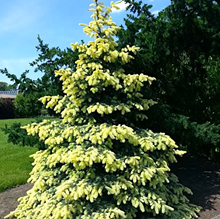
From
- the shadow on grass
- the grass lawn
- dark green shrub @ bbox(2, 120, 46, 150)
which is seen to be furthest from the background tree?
the grass lawn

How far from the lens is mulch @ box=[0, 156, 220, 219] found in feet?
14.2

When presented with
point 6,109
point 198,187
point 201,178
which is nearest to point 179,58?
point 201,178

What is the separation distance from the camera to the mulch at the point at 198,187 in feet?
14.2

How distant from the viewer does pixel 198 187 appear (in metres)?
5.15

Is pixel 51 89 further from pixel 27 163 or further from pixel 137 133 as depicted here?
pixel 27 163

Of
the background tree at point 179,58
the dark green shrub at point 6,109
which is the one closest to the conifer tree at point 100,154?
the background tree at point 179,58

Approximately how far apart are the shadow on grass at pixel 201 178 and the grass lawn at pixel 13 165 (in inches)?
139

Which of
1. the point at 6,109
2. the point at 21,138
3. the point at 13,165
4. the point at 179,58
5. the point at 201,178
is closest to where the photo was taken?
the point at 21,138

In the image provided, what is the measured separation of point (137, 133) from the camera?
3877 millimetres

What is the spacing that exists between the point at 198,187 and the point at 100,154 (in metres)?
2.82

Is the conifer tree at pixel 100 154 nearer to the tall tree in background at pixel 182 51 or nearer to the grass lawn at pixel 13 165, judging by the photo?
the tall tree in background at pixel 182 51

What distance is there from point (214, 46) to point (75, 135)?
13.0ft

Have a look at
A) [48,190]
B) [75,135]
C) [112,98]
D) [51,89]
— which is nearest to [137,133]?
[112,98]

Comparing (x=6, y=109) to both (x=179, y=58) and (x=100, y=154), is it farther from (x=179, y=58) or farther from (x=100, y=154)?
(x=100, y=154)
